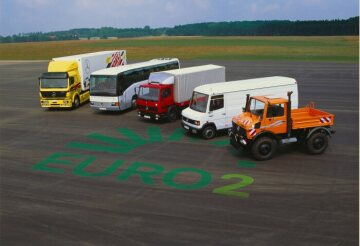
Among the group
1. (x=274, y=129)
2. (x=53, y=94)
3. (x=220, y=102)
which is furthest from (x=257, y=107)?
(x=53, y=94)

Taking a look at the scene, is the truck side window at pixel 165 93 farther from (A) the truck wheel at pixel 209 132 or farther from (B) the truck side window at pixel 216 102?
(A) the truck wheel at pixel 209 132

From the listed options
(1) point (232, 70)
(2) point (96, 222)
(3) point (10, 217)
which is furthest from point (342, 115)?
(1) point (232, 70)

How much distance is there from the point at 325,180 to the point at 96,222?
8.14 meters

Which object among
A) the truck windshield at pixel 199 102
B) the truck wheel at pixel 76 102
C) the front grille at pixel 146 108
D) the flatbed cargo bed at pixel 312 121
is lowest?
the truck wheel at pixel 76 102

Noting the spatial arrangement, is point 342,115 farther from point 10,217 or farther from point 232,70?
point 232,70

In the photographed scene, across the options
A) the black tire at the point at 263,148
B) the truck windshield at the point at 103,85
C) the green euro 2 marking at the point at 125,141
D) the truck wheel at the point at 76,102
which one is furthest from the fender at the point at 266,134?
the truck wheel at the point at 76,102

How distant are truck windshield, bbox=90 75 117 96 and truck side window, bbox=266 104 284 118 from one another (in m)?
12.6

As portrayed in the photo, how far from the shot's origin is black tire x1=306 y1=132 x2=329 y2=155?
53.0 ft

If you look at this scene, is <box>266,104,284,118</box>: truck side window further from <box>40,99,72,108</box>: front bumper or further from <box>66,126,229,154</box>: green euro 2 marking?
<box>40,99,72,108</box>: front bumper

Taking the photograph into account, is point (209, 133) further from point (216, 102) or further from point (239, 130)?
point (239, 130)

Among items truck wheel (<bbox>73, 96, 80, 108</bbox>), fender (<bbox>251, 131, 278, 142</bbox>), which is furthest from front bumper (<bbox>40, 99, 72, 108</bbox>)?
fender (<bbox>251, 131, 278, 142</bbox>)

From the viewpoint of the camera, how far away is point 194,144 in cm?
1859

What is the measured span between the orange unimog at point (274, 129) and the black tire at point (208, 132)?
2.65m

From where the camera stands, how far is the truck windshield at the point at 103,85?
83.6 feet
